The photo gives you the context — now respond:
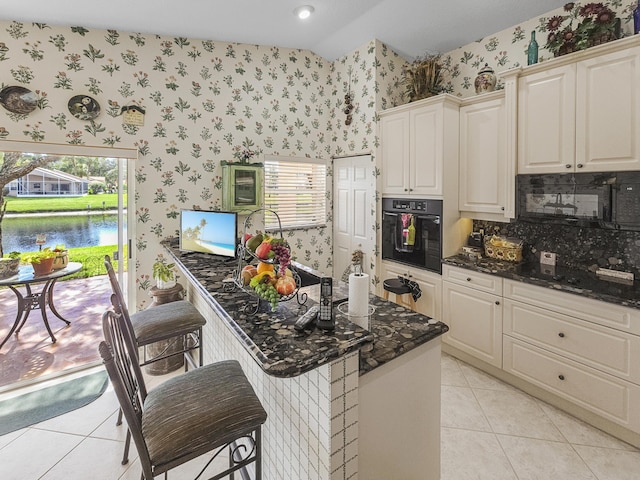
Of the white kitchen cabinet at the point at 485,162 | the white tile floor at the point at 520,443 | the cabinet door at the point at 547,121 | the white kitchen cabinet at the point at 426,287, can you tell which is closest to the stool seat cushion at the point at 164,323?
the white tile floor at the point at 520,443

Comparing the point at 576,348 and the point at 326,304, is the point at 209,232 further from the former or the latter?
the point at 576,348

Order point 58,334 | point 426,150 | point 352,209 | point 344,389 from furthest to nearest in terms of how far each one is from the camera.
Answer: point 352,209
point 426,150
point 58,334
point 344,389

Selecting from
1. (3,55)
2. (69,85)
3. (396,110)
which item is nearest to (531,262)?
(396,110)

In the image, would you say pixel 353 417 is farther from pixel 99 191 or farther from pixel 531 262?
pixel 99 191

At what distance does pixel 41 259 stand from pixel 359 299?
2.76 m

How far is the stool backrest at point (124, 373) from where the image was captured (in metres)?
1.08

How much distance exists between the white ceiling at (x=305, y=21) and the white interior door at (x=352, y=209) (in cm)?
130

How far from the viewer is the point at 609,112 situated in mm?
2205

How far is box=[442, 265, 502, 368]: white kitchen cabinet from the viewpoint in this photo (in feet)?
8.87

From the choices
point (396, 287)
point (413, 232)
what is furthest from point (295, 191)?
point (396, 287)

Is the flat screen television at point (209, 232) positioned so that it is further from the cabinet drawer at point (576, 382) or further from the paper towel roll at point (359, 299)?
the cabinet drawer at point (576, 382)

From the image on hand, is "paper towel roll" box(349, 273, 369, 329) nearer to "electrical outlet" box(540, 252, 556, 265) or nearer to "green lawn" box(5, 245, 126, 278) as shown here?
"electrical outlet" box(540, 252, 556, 265)

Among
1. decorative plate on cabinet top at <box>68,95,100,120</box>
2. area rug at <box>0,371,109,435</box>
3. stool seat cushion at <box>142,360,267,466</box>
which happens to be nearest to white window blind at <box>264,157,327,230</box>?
A: decorative plate on cabinet top at <box>68,95,100,120</box>

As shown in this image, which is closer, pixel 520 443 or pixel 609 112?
pixel 520 443
